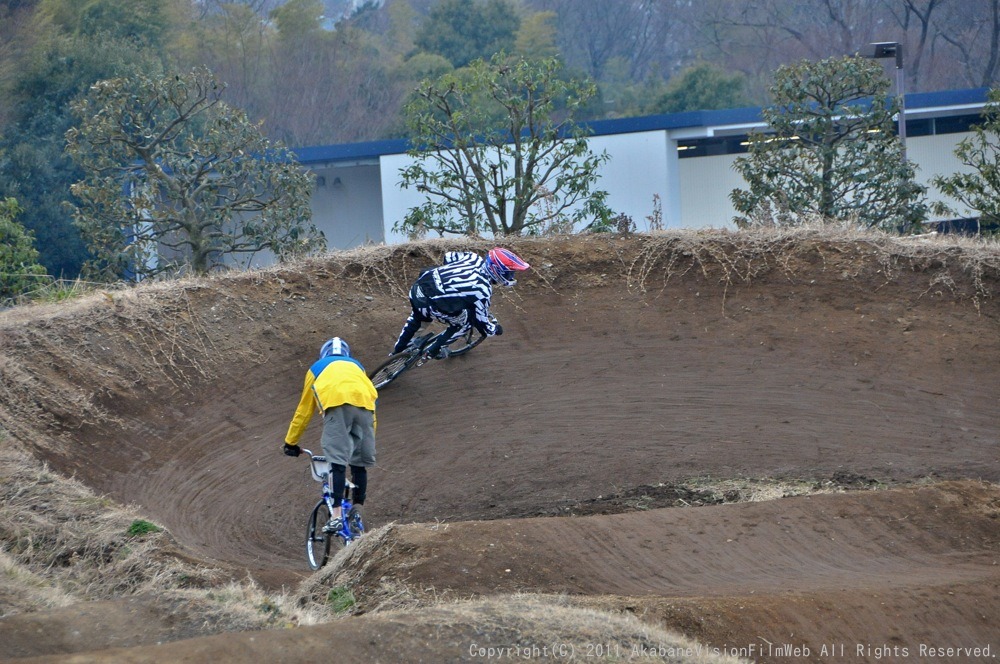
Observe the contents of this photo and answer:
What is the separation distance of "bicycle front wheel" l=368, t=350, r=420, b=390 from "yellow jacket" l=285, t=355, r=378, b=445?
3831 mm

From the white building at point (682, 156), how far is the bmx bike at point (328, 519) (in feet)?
72.2

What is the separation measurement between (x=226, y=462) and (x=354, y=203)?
2583 centimetres

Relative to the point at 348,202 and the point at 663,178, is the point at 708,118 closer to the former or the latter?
the point at 663,178

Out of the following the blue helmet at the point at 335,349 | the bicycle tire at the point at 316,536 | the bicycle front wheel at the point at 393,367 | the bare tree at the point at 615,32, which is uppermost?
the bare tree at the point at 615,32

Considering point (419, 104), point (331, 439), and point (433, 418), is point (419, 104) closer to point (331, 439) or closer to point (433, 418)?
point (433, 418)

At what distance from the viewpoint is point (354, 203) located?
38219 mm

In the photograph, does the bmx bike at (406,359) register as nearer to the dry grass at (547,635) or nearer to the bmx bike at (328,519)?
the bmx bike at (328,519)

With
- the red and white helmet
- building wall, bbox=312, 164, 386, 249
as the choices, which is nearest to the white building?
building wall, bbox=312, 164, 386, 249

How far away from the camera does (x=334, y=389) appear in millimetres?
10047

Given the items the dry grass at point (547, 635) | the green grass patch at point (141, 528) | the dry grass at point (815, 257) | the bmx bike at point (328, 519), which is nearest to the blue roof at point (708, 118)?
the dry grass at point (815, 257)

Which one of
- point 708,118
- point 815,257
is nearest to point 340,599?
point 815,257

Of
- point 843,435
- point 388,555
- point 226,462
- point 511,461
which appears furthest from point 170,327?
point 843,435

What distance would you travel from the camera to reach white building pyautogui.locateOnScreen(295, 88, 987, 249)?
33.0 metres

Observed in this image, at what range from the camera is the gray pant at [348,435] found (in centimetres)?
1001
